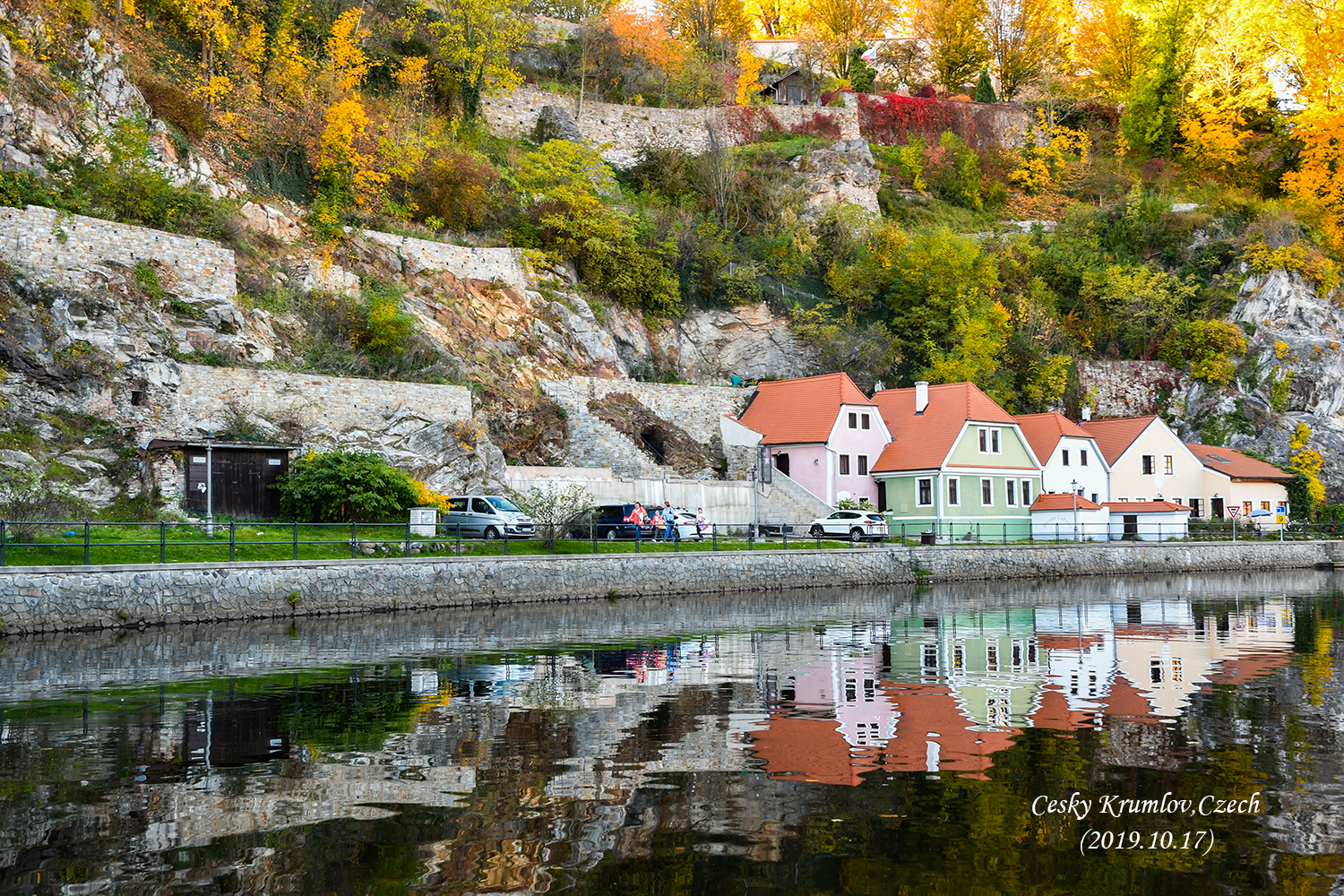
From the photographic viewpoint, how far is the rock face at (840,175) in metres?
68.6

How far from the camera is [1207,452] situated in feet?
190

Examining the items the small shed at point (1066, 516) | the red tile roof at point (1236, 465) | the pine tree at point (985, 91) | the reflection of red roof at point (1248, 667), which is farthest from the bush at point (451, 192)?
the pine tree at point (985, 91)

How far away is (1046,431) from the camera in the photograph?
53.8 meters

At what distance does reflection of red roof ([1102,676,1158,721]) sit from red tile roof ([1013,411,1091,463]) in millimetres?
39897

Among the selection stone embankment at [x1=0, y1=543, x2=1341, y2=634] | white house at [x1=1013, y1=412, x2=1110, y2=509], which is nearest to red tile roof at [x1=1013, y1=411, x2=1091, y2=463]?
white house at [x1=1013, y1=412, x2=1110, y2=509]

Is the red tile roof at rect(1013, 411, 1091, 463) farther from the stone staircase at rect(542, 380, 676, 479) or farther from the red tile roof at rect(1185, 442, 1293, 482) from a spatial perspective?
the stone staircase at rect(542, 380, 676, 479)

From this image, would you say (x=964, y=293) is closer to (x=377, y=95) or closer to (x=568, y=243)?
(x=568, y=243)

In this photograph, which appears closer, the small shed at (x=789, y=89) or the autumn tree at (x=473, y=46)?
the autumn tree at (x=473, y=46)

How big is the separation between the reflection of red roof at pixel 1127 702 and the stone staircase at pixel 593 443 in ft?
94.0

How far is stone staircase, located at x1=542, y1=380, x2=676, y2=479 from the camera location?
4281 cm

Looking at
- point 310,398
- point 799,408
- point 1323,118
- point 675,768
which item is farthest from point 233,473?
point 1323,118

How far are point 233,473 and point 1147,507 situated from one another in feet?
137

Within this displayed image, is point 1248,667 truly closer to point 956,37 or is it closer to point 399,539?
point 399,539

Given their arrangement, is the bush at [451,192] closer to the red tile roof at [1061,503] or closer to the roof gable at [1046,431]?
the roof gable at [1046,431]
